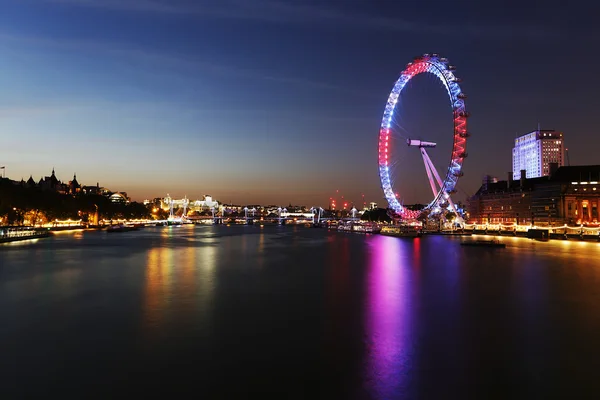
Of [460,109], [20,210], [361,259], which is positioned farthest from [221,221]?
[361,259]

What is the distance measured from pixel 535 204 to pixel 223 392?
92.8 meters

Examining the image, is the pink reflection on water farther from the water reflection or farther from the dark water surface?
the water reflection

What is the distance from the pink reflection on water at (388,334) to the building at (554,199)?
69407 millimetres

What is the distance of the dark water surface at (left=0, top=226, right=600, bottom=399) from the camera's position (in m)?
9.69

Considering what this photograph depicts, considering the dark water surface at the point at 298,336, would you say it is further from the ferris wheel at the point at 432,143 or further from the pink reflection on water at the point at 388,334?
the ferris wheel at the point at 432,143

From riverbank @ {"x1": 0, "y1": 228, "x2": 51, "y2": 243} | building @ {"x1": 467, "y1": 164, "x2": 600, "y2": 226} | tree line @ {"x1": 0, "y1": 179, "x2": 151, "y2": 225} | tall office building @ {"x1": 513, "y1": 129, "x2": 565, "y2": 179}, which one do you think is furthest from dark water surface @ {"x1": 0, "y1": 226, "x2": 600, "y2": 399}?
tall office building @ {"x1": 513, "y1": 129, "x2": 565, "y2": 179}

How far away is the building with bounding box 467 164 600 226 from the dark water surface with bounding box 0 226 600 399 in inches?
2551

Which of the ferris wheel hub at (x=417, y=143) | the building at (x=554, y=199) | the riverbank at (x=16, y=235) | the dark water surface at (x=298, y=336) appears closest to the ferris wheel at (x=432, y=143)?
the ferris wheel hub at (x=417, y=143)

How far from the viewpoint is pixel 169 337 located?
1327 cm

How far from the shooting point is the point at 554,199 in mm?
84500

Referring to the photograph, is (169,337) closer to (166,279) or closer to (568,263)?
(166,279)

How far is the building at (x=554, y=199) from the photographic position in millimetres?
82688

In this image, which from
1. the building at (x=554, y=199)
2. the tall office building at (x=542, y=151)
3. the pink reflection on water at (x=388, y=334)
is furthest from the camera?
the tall office building at (x=542, y=151)

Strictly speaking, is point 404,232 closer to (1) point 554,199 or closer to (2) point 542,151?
(1) point 554,199
